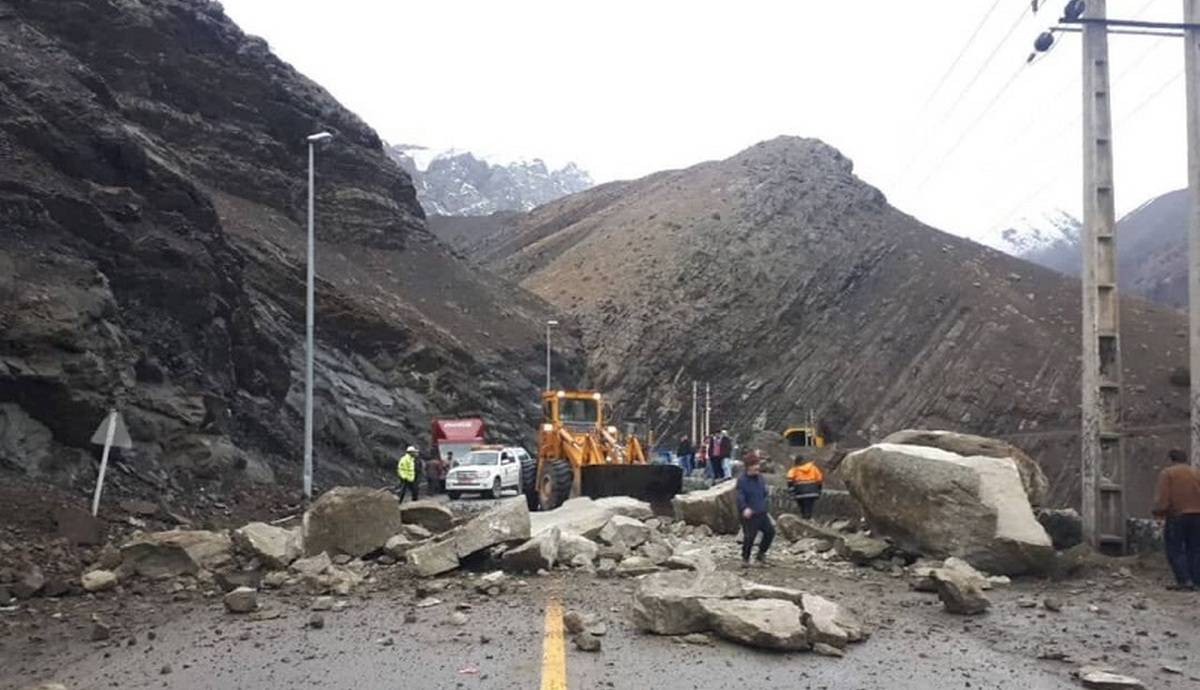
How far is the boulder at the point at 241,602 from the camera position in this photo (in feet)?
30.5

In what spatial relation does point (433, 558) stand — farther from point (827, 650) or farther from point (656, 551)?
point (827, 650)

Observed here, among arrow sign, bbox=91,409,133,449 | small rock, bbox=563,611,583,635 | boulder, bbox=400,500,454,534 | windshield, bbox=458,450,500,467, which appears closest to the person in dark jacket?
boulder, bbox=400,500,454,534

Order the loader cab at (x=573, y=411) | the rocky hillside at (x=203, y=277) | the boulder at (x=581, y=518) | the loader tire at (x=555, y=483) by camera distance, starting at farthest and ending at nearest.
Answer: the loader cab at (x=573, y=411) → the loader tire at (x=555, y=483) → the rocky hillside at (x=203, y=277) → the boulder at (x=581, y=518)

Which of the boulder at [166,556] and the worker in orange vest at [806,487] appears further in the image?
the worker in orange vest at [806,487]

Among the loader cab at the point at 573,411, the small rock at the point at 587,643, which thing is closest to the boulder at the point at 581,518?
the small rock at the point at 587,643

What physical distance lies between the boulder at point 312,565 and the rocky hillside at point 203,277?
6.88 metres

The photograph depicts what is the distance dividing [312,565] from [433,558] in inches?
51.4

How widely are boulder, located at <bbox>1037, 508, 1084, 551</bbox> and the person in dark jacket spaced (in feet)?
12.2

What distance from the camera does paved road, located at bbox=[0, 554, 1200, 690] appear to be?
6.70 metres

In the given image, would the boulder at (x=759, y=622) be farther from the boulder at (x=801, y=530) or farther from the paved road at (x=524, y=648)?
the boulder at (x=801, y=530)

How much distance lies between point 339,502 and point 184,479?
903 cm

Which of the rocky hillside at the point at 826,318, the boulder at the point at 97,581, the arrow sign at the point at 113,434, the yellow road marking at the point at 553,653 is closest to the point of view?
the yellow road marking at the point at 553,653

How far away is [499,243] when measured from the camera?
347ft

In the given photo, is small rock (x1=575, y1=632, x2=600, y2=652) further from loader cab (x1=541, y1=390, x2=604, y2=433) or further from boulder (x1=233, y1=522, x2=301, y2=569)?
loader cab (x1=541, y1=390, x2=604, y2=433)
